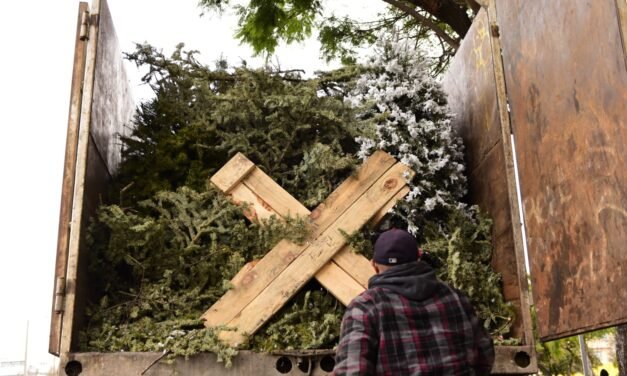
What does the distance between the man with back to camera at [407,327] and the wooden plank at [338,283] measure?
94 cm

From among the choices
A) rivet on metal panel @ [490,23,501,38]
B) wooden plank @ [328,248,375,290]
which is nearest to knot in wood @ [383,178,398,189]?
wooden plank @ [328,248,375,290]

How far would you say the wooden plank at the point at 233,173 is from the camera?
370cm

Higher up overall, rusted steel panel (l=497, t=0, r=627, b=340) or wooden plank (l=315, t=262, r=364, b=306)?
rusted steel panel (l=497, t=0, r=627, b=340)

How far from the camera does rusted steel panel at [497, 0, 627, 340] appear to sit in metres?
2.49

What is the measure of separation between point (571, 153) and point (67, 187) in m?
2.47

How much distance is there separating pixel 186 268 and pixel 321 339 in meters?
0.98

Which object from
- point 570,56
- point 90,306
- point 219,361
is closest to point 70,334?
point 90,306

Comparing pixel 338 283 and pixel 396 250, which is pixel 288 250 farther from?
pixel 396 250

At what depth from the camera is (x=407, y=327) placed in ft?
7.45

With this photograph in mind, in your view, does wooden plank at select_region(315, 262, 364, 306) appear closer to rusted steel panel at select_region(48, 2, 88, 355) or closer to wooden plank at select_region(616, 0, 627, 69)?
rusted steel panel at select_region(48, 2, 88, 355)

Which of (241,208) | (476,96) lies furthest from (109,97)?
(476,96)

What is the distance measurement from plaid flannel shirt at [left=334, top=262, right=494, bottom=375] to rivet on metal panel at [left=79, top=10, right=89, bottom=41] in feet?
7.22

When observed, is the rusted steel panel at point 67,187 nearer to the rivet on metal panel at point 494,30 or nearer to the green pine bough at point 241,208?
the green pine bough at point 241,208

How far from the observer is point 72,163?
3.19 meters
